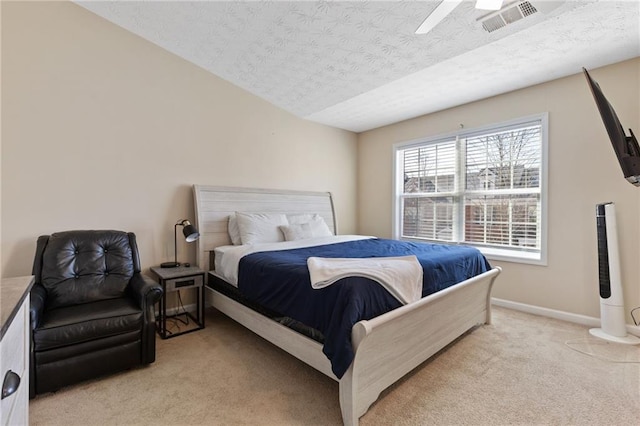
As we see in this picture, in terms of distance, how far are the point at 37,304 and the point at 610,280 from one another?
4478 mm

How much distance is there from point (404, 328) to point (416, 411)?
451mm

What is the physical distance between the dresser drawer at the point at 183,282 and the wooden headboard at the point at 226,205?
394 mm

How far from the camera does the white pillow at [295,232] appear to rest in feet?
11.1

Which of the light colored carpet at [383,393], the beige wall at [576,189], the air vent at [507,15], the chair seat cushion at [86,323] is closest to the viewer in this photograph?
the light colored carpet at [383,393]

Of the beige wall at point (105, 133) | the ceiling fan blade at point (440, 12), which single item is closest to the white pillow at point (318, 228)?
the beige wall at point (105, 133)

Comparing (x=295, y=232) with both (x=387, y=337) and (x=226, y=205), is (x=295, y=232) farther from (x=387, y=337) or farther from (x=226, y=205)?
(x=387, y=337)

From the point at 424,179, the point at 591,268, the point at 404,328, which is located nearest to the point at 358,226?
the point at 424,179

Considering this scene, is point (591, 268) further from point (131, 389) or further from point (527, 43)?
point (131, 389)

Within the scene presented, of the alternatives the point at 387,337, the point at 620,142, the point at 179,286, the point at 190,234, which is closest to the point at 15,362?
the point at 387,337

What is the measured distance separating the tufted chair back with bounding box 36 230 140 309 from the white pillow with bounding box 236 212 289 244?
40.7 inches

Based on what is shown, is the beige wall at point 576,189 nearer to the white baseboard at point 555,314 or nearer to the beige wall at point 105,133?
the white baseboard at point 555,314

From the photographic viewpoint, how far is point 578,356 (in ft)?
7.63

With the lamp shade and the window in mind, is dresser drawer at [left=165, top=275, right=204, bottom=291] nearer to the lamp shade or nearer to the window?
the lamp shade

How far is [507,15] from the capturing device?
7.00 ft
